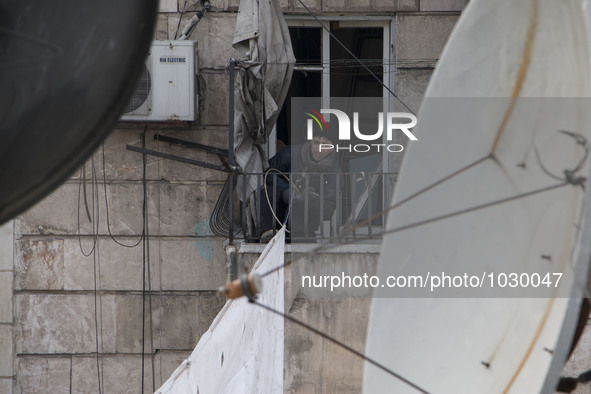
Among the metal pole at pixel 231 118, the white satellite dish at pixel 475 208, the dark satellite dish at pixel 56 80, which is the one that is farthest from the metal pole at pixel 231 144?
the dark satellite dish at pixel 56 80

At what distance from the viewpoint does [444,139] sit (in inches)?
130

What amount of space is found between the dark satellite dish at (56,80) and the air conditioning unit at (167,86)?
507cm

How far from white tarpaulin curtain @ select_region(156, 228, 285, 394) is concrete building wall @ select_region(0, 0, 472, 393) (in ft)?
7.45

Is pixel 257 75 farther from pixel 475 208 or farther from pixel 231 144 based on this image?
pixel 475 208

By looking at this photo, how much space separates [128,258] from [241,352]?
12.0ft

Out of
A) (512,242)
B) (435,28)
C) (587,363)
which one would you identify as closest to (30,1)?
(512,242)

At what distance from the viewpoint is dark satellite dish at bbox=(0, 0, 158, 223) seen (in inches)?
69.0

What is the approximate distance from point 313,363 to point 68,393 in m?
2.77

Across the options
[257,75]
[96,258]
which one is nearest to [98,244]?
[96,258]

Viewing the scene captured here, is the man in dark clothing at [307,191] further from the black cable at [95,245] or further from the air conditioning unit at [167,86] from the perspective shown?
the black cable at [95,245]

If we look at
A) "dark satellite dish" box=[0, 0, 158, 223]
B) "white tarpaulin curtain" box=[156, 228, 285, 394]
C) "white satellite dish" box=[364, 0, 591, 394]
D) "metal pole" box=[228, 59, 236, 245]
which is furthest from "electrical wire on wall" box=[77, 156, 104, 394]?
"dark satellite dish" box=[0, 0, 158, 223]

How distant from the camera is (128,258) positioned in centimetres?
723

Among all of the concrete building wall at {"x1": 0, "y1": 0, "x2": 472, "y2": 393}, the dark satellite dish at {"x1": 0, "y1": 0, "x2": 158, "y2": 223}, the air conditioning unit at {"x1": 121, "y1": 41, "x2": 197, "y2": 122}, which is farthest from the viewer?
the concrete building wall at {"x1": 0, "y1": 0, "x2": 472, "y2": 393}

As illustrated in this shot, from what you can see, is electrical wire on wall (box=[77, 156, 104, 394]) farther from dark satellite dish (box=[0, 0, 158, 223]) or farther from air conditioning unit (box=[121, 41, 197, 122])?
dark satellite dish (box=[0, 0, 158, 223])
